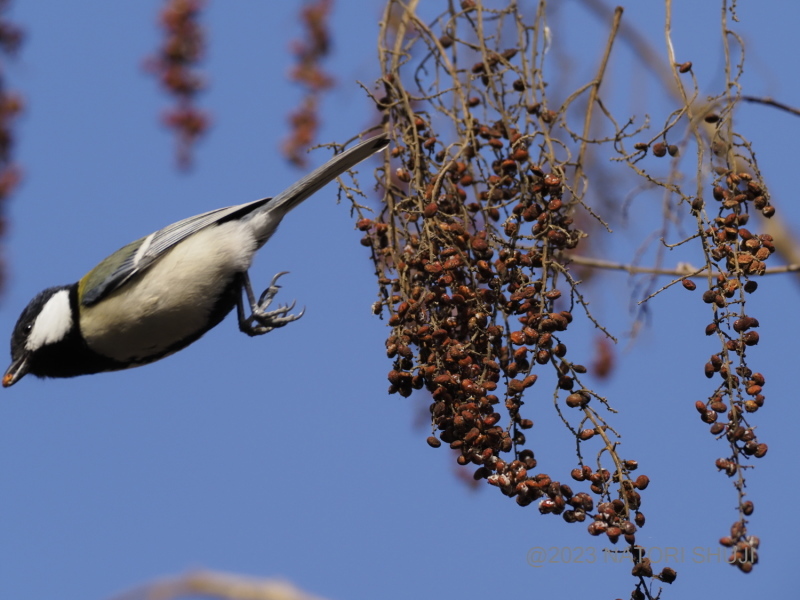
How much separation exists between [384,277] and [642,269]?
0.89m

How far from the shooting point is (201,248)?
3654 mm

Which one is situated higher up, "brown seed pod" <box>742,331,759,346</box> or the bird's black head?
"brown seed pod" <box>742,331,759,346</box>

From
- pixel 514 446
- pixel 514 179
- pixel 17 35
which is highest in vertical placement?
pixel 17 35

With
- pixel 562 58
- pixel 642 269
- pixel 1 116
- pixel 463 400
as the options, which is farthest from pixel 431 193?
pixel 1 116

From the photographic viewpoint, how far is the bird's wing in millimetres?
3637

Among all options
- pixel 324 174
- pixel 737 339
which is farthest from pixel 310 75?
pixel 737 339

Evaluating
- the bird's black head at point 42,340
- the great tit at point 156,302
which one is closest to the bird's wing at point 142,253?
the great tit at point 156,302

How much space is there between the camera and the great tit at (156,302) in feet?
11.8

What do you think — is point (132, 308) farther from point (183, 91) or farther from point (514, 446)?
point (514, 446)

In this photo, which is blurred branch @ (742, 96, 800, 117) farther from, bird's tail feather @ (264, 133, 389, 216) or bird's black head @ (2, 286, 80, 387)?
bird's black head @ (2, 286, 80, 387)

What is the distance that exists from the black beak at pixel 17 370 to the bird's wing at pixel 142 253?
0.33 metres

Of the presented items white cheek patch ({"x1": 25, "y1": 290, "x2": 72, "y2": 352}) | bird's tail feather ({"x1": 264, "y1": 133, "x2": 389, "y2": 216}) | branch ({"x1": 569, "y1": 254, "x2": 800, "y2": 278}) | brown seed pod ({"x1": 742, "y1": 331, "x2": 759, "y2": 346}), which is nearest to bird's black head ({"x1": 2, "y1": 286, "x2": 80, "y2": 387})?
white cheek patch ({"x1": 25, "y1": 290, "x2": 72, "y2": 352})

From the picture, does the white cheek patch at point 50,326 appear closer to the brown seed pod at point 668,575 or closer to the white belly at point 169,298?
the white belly at point 169,298

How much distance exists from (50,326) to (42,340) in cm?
7
